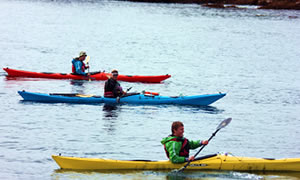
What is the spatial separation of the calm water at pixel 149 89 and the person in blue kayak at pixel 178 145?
494 mm

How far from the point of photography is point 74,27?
55.3 meters

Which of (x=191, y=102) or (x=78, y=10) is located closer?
(x=191, y=102)

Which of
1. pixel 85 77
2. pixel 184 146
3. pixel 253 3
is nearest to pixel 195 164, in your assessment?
pixel 184 146

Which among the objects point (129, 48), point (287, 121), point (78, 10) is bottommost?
point (287, 121)

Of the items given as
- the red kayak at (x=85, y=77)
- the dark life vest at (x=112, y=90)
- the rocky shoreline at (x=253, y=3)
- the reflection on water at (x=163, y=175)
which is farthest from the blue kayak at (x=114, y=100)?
the rocky shoreline at (x=253, y=3)

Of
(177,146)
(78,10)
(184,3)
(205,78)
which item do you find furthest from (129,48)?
(184,3)

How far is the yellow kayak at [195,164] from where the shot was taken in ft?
38.0

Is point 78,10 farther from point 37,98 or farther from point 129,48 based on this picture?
point 37,98

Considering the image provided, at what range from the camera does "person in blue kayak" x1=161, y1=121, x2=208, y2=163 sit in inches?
439

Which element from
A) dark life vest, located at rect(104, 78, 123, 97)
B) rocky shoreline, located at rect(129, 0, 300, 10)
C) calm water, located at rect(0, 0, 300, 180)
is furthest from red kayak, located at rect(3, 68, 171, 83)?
rocky shoreline, located at rect(129, 0, 300, 10)

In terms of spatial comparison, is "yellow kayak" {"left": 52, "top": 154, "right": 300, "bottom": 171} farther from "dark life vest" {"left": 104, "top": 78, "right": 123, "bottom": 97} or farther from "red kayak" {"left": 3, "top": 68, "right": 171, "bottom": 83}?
"red kayak" {"left": 3, "top": 68, "right": 171, "bottom": 83}

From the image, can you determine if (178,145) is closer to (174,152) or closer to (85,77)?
(174,152)

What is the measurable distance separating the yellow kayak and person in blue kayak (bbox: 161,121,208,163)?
0.19m

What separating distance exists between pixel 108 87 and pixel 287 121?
6127 millimetres
